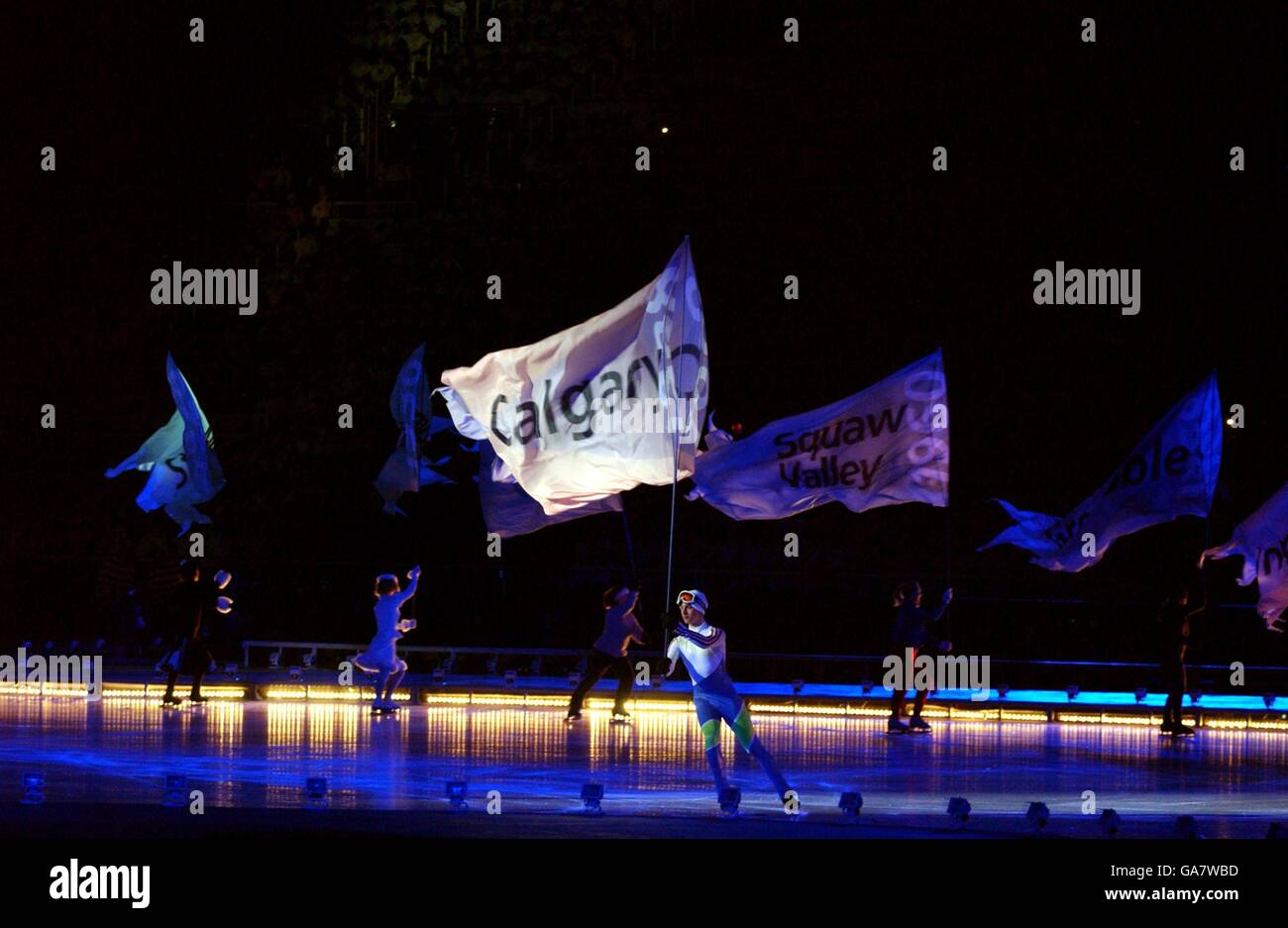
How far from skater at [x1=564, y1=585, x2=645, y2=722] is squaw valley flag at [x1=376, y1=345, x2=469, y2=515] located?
24.5ft

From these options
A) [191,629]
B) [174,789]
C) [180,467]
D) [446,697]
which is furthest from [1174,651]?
[180,467]

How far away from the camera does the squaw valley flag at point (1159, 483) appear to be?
22.8 metres

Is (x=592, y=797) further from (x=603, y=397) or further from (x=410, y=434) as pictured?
(x=410, y=434)

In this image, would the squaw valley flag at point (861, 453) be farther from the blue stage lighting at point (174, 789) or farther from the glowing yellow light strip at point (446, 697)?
the blue stage lighting at point (174, 789)

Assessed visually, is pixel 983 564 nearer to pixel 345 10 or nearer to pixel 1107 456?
pixel 1107 456

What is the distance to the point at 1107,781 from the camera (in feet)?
54.3

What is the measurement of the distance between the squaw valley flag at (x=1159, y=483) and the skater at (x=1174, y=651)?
1.69 metres

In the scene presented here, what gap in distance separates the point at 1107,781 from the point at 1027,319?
765 inches

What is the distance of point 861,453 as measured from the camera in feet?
74.7

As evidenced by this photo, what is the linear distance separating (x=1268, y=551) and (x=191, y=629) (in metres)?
12.6

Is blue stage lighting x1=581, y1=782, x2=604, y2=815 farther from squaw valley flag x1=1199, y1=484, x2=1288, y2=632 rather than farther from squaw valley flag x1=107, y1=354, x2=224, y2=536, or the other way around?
squaw valley flag x1=107, y1=354, x2=224, y2=536

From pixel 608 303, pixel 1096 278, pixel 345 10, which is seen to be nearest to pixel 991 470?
pixel 1096 278

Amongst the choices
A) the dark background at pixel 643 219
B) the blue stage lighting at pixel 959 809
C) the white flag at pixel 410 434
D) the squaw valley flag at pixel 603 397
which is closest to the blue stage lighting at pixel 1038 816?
the blue stage lighting at pixel 959 809

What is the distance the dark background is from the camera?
34031 millimetres
